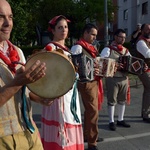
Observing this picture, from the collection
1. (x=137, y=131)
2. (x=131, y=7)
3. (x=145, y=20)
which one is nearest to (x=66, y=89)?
(x=137, y=131)

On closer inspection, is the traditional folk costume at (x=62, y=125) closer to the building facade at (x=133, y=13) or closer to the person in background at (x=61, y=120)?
the person in background at (x=61, y=120)

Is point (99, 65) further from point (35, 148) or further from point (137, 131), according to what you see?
point (35, 148)

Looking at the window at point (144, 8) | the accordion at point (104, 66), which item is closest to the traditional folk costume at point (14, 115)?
the accordion at point (104, 66)

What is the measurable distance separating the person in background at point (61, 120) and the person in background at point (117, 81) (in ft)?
4.75

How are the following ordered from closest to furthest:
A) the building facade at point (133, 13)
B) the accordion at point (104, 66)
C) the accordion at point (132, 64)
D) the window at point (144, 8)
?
1. the accordion at point (104, 66)
2. the accordion at point (132, 64)
3. the window at point (144, 8)
4. the building facade at point (133, 13)

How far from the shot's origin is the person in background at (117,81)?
14.8ft

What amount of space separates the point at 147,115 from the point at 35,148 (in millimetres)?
3702

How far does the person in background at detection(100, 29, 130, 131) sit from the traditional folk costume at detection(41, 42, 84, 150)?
153 cm

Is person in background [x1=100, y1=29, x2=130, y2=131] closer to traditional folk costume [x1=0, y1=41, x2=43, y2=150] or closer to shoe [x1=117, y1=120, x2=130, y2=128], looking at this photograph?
shoe [x1=117, y1=120, x2=130, y2=128]

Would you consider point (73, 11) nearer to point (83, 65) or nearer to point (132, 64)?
point (132, 64)

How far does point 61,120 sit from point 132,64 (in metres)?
1.94

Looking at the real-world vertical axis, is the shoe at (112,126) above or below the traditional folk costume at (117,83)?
below

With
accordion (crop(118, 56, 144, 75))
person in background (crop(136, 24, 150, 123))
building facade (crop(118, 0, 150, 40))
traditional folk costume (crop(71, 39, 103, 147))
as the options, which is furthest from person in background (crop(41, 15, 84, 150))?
building facade (crop(118, 0, 150, 40))

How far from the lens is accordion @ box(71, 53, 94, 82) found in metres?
3.15
